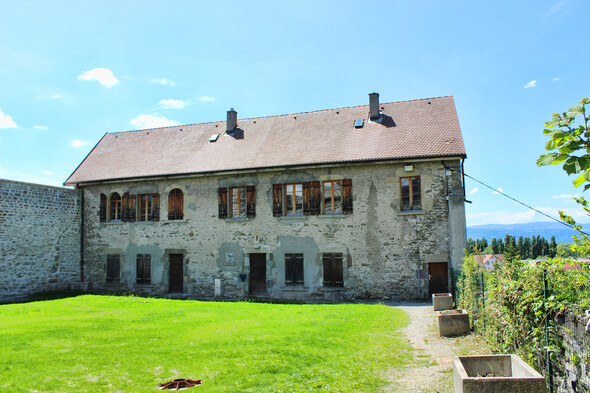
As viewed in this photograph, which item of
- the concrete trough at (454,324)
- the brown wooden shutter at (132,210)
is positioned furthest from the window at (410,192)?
the brown wooden shutter at (132,210)

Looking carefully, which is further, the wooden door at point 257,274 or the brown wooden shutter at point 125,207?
the brown wooden shutter at point 125,207

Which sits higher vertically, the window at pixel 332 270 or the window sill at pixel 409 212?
the window sill at pixel 409 212

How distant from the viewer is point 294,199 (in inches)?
649

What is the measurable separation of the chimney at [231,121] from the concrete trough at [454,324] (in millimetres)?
14243

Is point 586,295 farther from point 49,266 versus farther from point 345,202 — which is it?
point 49,266

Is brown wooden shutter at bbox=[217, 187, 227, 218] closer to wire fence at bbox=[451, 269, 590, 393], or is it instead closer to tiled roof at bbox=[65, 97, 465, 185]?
tiled roof at bbox=[65, 97, 465, 185]

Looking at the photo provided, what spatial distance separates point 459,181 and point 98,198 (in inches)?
620

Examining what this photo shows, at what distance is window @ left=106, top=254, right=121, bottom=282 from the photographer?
61.8ft

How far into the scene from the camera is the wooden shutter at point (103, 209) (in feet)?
63.4

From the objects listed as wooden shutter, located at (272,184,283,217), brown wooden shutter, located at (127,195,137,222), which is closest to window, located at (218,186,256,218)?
wooden shutter, located at (272,184,283,217)

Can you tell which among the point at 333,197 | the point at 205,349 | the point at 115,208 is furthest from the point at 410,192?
the point at 115,208

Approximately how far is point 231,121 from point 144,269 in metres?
7.99

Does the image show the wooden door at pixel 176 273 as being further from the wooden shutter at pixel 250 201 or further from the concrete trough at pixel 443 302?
the concrete trough at pixel 443 302

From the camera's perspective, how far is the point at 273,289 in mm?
16406
